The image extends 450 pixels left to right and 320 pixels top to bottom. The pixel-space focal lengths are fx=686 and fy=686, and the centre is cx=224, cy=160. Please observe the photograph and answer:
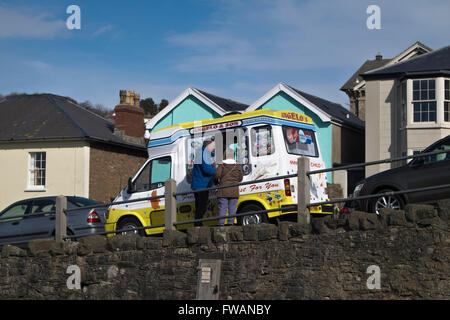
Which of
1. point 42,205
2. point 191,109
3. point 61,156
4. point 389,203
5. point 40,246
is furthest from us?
point 191,109

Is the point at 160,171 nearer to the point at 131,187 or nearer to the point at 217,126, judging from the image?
the point at 131,187

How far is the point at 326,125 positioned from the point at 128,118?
9845mm

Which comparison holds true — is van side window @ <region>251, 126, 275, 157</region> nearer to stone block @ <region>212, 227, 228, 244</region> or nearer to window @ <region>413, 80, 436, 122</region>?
stone block @ <region>212, 227, 228, 244</region>

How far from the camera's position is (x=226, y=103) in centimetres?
3484

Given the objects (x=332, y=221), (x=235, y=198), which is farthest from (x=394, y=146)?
(x=332, y=221)

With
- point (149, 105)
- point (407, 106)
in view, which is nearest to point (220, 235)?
point (407, 106)

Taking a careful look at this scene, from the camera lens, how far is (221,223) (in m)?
12.5

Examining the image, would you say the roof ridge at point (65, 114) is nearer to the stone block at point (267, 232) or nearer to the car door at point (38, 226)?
the car door at point (38, 226)

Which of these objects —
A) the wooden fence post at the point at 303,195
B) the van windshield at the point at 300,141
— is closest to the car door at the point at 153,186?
the van windshield at the point at 300,141

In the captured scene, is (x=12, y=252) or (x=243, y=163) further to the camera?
(x=243, y=163)

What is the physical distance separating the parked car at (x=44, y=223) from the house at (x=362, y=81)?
19951mm

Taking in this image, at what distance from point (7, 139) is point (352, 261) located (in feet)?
80.2

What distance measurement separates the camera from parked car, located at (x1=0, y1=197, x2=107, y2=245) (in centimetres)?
1614
